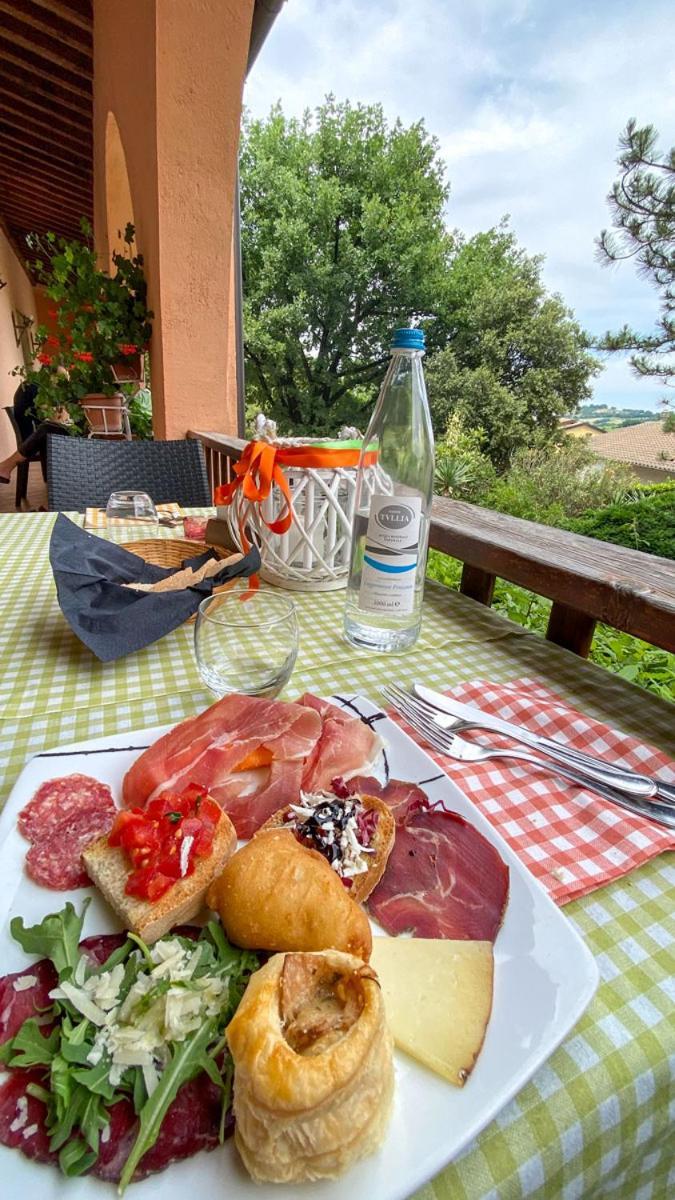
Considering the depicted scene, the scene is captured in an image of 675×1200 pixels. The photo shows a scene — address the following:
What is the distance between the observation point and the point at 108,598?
833 mm

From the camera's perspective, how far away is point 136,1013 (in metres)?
0.30

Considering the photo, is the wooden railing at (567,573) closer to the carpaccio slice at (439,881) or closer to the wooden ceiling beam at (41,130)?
the carpaccio slice at (439,881)

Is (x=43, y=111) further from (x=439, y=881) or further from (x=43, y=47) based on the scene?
(x=439, y=881)

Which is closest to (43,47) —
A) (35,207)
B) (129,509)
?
(35,207)

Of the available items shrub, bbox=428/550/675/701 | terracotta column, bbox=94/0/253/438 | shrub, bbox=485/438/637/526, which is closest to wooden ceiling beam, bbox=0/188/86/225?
terracotta column, bbox=94/0/253/438

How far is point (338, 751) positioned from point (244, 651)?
8.6 inches

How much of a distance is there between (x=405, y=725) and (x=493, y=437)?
39.0ft

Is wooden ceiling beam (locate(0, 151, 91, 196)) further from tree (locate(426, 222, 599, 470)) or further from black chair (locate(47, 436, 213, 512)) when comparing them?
tree (locate(426, 222, 599, 470))

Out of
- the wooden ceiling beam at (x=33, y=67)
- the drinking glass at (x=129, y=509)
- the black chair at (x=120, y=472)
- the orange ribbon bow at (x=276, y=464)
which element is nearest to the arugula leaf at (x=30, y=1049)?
the orange ribbon bow at (x=276, y=464)

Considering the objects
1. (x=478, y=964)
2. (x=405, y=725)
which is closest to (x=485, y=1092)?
(x=478, y=964)

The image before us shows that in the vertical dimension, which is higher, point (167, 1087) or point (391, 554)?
point (391, 554)

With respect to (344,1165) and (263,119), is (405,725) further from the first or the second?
(263,119)

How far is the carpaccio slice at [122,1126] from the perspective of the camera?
0.25 metres

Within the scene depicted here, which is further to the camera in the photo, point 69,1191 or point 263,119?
point 263,119
